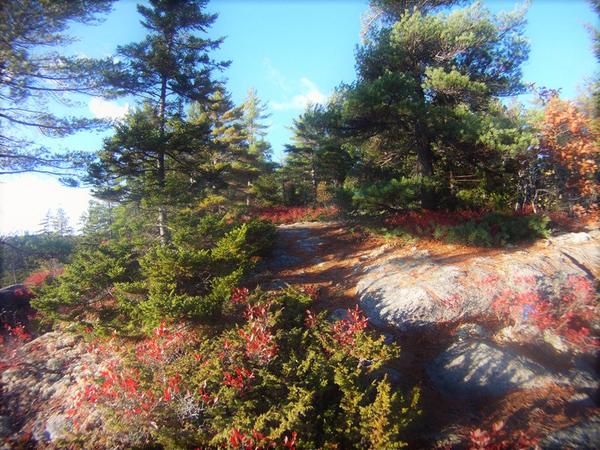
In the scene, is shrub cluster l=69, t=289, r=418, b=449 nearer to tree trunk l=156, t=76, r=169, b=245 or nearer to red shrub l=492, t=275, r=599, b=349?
red shrub l=492, t=275, r=599, b=349

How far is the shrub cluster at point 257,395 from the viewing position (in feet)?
11.8

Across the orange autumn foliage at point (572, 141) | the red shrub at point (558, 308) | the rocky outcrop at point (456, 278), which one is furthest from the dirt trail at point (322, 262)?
the orange autumn foliage at point (572, 141)

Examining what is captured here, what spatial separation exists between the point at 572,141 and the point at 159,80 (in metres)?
14.6

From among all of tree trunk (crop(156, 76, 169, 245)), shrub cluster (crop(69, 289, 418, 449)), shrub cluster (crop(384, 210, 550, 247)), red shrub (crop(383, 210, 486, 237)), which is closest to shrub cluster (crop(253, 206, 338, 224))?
red shrub (crop(383, 210, 486, 237))

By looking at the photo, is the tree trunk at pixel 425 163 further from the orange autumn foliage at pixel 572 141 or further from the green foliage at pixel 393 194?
the orange autumn foliage at pixel 572 141

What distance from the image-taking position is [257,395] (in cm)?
420

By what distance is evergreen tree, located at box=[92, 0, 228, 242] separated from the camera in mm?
9867

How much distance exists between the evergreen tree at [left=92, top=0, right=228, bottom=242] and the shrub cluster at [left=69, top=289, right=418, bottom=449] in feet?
18.4

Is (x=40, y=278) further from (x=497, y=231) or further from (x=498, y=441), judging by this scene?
(x=497, y=231)

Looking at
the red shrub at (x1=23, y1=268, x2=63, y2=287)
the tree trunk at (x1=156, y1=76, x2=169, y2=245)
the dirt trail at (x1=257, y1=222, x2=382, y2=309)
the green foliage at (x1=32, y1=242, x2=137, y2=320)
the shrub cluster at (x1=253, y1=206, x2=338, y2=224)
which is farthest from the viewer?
the shrub cluster at (x1=253, y1=206, x2=338, y2=224)

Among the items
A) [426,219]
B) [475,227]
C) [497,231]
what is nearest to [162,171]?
[426,219]

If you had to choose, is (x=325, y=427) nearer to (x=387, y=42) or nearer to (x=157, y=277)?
(x=157, y=277)

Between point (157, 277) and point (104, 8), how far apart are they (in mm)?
7897

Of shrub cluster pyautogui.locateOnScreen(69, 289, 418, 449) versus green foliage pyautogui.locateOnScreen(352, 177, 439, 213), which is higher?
green foliage pyautogui.locateOnScreen(352, 177, 439, 213)
